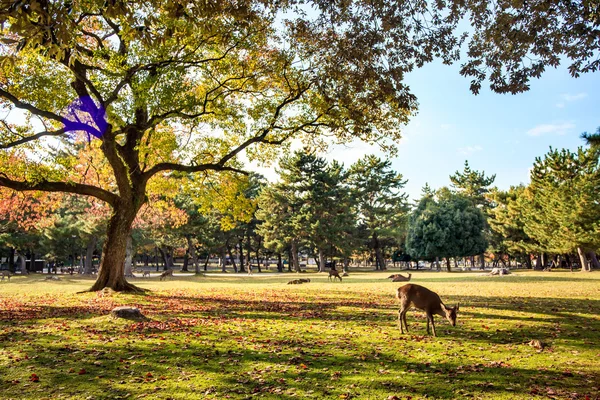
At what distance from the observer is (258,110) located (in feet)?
60.4

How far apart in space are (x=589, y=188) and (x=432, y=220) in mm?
19758

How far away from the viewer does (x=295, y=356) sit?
22.7 feet

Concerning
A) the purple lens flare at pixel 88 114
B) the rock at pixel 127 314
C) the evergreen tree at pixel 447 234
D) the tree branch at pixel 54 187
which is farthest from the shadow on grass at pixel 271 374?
the evergreen tree at pixel 447 234

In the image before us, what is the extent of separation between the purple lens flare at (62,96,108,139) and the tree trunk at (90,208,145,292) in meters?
3.64

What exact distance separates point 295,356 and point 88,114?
1412 cm

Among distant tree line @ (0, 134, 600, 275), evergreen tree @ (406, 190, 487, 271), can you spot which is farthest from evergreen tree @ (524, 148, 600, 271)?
evergreen tree @ (406, 190, 487, 271)

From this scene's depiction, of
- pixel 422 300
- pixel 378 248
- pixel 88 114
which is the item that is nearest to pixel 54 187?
pixel 88 114

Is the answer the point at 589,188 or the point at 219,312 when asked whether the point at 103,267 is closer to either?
the point at 219,312

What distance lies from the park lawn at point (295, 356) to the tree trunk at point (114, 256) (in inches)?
199

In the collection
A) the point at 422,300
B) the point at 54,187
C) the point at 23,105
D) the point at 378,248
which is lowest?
the point at 422,300

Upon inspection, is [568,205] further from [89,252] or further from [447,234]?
[89,252]

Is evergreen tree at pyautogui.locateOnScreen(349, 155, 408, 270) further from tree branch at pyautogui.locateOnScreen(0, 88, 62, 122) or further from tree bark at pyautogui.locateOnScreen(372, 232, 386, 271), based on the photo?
tree branch at pyautogui.locateOnScreen(0, 88, 62, 122)

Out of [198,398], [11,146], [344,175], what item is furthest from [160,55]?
[344,175]

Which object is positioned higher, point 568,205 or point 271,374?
point 568,205
